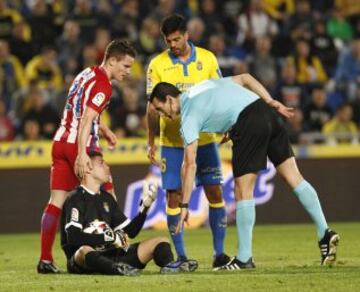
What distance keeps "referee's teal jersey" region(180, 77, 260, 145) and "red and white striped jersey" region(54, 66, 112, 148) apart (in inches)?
29.9

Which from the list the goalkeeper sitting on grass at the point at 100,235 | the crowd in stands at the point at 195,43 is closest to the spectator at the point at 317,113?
the crowd in stands at the point at 195,43

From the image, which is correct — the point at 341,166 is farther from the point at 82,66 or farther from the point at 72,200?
the point at 72,200

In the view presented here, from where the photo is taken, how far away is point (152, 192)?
Answer: 9664mm

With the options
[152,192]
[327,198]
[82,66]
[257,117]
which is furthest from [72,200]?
[82,66]

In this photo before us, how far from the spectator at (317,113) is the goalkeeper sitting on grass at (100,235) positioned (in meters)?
9.41

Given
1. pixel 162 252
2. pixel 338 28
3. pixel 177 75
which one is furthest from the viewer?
pixel 338 28

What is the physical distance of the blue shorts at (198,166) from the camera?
433 inches

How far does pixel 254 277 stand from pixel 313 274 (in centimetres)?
51

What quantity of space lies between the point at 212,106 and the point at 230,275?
1.48 m

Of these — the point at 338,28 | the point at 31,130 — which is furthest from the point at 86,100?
the point at 338,28

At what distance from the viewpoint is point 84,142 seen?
32.1ft

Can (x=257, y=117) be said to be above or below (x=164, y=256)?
above

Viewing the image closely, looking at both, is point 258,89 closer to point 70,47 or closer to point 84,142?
point 84,142

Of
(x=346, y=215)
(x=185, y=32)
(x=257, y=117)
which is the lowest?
(x=346, y=215)
